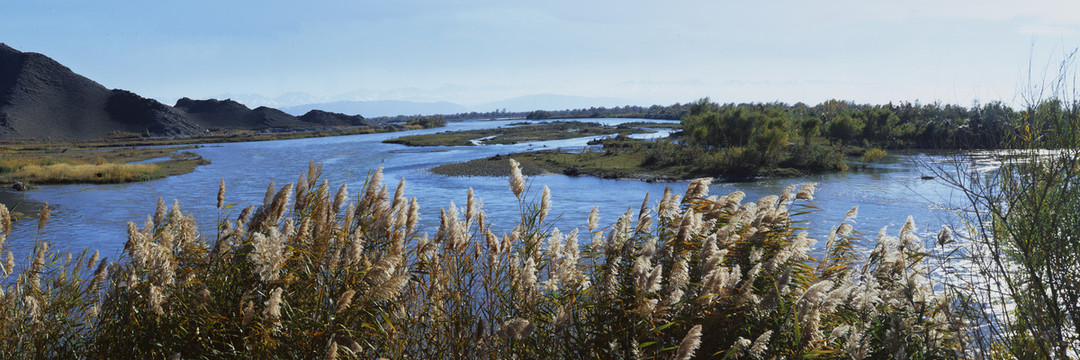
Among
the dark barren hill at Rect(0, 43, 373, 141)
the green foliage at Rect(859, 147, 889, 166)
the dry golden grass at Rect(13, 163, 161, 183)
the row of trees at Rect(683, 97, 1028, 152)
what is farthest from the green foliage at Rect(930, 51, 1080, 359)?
the dark barren hill at Rect(0, 43, 373, 141)

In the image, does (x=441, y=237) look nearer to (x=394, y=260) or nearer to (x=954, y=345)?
(x=394, y=260)

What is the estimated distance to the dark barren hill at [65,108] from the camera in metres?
92.6

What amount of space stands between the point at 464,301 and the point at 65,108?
124 m

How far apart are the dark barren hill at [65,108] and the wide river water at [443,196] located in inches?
2516

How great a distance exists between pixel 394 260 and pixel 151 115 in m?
123

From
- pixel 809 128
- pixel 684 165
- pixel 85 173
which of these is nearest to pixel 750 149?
pixel 684 165

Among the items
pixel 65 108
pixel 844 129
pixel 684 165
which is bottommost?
pixel 684 165

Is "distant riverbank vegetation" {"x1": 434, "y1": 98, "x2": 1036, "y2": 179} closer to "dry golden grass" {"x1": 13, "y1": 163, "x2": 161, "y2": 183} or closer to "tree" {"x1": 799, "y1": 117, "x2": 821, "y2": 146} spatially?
"tree" {"x1": 799, "y1": 117, "x2": 821, "y2": 146}

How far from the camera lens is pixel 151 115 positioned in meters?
107

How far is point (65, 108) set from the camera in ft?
331

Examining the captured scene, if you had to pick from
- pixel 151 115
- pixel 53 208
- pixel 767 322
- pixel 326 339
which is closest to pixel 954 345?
pixel 767 322

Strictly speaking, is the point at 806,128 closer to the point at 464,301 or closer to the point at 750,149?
the point at 750,149

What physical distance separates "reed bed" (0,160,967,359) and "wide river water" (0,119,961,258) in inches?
542

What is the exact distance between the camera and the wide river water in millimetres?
22703
